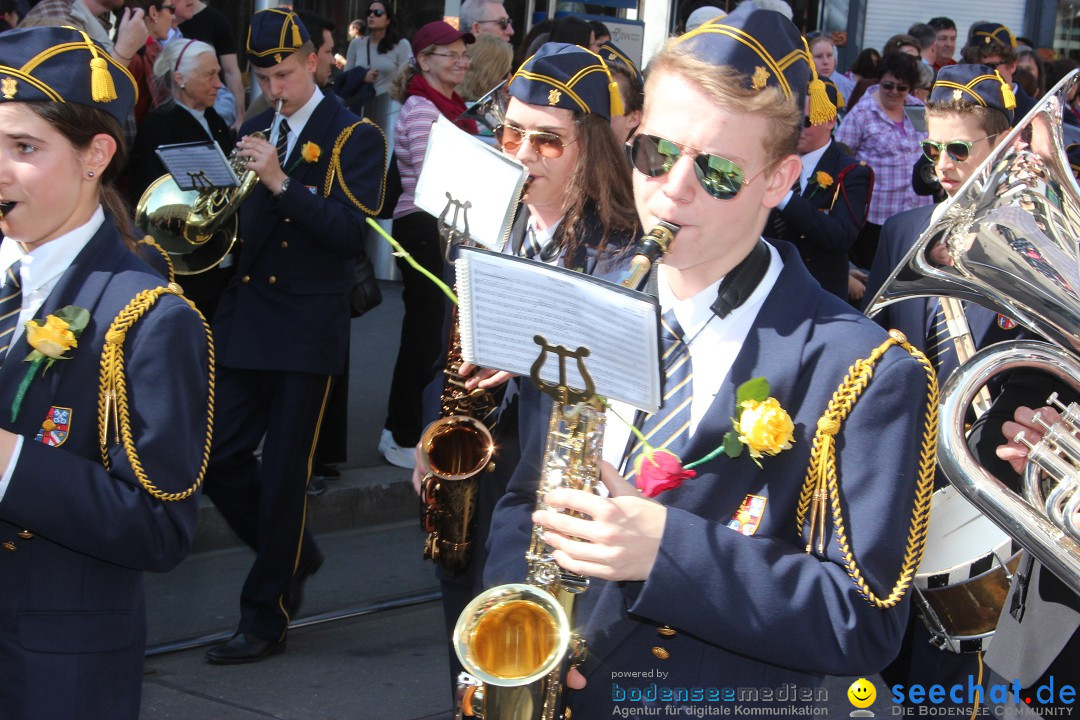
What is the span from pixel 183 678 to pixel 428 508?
1.75m

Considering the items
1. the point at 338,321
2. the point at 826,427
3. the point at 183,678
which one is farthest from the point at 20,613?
the point at 338,321

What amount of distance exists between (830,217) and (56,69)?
14.4 feet

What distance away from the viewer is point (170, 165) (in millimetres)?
4859

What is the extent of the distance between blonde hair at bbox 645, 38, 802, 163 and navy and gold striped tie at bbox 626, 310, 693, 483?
33 cm

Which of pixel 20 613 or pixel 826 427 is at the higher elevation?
pixel 826 427

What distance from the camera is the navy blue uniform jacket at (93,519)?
7.56 ft

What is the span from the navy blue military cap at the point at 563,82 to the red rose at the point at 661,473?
1.76 meters

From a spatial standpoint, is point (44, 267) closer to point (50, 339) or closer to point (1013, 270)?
point (50, 339)

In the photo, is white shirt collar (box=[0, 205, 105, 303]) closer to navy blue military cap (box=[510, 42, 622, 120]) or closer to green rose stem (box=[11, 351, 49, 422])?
green rose stem (box=[11, 351, 49, 422])

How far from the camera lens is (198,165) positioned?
15.8ft

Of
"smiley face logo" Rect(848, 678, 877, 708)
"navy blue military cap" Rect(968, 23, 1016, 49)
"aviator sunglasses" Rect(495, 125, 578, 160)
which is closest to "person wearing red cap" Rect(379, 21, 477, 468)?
"aviator sunglasses" Rect(495, 125, 578, 160)

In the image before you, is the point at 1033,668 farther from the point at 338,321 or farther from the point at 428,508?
the point at 338,321

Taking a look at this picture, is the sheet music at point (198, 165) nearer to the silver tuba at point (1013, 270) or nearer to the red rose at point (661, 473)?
the silver tuba at point (1013, 270)

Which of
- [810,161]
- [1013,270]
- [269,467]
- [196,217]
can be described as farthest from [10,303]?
[810,161]
